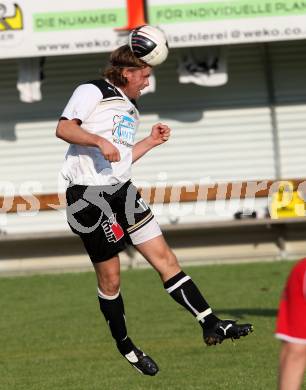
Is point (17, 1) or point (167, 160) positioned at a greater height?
point (17, 1)

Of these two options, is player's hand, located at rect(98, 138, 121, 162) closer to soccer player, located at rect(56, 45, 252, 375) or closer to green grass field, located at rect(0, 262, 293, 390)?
soccer player, located at rect(56, 45, 252, 375)

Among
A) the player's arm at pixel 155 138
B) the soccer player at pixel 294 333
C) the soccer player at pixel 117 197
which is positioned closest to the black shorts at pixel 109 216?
the soccer player at pixel 117 197

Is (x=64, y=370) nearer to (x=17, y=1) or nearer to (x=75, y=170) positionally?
(x=75, y=170)

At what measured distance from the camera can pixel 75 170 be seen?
7.48 metres

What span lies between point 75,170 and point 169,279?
0.96 m

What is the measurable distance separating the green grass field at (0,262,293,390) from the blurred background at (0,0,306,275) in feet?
3.71

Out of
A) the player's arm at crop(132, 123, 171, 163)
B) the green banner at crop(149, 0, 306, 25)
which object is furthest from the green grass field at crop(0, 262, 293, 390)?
the green banner at crop(149, 0, 306, 25)

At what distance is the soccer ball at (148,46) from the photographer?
7305 millimetres

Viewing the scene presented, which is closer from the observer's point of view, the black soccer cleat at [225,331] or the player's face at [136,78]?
the black soccer cleat at [225,331]

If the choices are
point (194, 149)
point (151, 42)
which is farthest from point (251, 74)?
point (151, 42)

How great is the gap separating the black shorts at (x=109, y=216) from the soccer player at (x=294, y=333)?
2.42m

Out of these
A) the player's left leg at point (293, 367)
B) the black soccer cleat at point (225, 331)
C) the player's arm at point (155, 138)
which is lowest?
the black soccer cleat at point (225, 331)

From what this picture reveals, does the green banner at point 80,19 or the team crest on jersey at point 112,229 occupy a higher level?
the team crest on jersey at point 112,229

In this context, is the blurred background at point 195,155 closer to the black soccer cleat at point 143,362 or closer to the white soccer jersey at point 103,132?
the black soccer cleat at point 143,362
